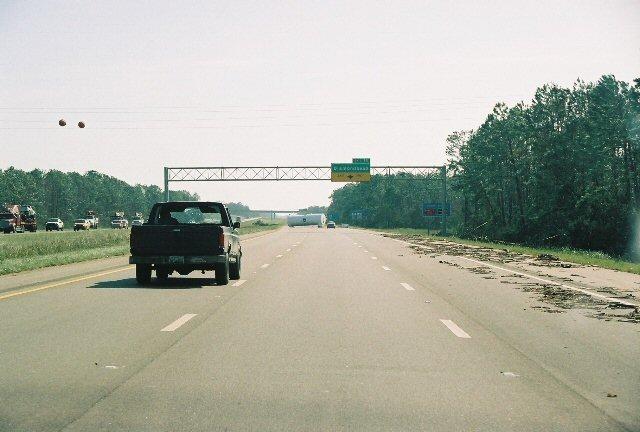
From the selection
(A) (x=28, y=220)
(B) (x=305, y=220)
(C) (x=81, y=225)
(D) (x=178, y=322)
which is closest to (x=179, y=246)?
(D) (x=178, y=322)

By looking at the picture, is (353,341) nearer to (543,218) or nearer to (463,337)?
(463,337)

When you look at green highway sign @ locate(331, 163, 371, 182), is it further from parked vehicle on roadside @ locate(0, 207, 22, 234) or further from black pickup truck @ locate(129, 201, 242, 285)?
black pickup truck @ locate(129, 201, 242, 285)

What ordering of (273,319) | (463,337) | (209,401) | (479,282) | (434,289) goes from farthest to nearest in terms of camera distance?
1. (479,282)
2. (434,289)
3. (273,319)
4. (463,337)
5. (209,401)

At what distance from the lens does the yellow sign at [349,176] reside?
83438mm

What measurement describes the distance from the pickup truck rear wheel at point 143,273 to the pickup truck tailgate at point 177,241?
78cm

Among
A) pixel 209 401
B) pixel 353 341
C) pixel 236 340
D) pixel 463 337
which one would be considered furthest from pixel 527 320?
pixel 209 401

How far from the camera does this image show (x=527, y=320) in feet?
38.5

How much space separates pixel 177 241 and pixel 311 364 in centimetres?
995

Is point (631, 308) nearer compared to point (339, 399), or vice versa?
point (339, 399)

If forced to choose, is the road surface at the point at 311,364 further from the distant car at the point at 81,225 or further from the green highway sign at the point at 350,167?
the distant car at the point at 81,225

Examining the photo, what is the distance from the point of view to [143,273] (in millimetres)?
18234

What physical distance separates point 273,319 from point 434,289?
244 inches

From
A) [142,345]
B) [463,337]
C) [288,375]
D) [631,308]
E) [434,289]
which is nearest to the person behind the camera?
[288,375]

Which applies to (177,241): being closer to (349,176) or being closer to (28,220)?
(349,176)
